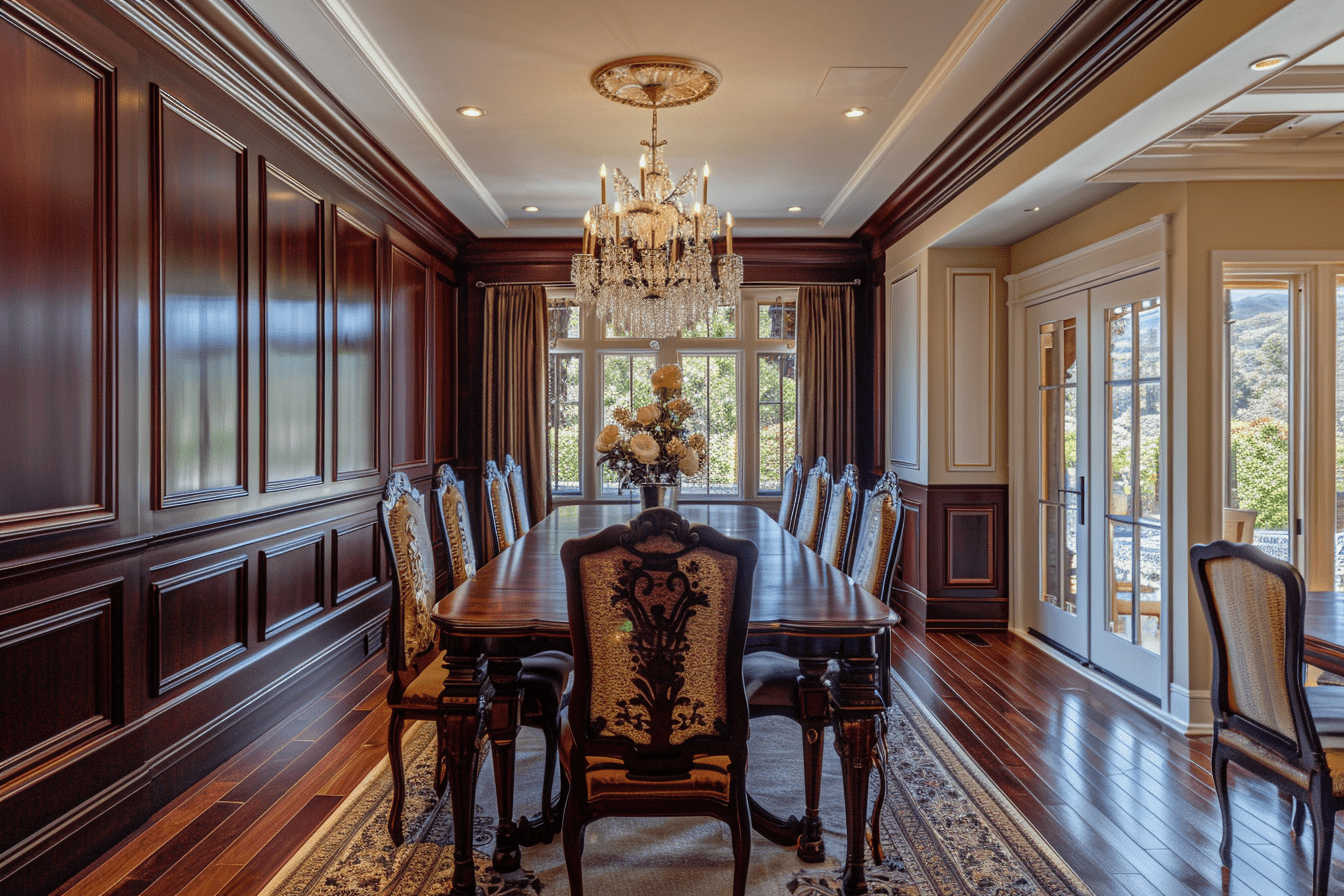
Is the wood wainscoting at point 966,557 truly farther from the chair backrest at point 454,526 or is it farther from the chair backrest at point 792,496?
the chair backrest at point 454,526

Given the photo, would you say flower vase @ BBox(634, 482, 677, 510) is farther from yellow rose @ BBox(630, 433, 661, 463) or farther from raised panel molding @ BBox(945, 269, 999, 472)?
raised panel molding @ BBox(945, 269, 999, 472)

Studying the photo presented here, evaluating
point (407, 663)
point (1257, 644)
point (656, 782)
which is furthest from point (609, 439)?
point (1257, 644)

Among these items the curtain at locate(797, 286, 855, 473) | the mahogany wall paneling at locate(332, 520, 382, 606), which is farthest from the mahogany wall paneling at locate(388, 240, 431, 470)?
the curtain at locate(797, 286, 855, 473)

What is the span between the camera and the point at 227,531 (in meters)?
3.15

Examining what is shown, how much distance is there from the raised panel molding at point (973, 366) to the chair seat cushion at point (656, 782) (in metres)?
3.83

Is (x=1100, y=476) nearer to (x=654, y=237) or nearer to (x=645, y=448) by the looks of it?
(x=645, y=448)

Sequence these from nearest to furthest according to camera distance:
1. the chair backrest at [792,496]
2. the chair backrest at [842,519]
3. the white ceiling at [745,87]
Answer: the white ceiling at [745,87], the chair backrest at [842,519], the chair backrest at [792,496]

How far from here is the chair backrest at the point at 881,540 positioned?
2596mm

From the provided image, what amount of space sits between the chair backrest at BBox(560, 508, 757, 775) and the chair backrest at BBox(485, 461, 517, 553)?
1914 millimetres

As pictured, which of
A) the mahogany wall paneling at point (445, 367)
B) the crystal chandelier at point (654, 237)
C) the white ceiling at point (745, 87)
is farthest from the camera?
the mahogany wall paneling at point (445, 367)

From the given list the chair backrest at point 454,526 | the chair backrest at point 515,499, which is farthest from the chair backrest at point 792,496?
the chair backrest at point 454,526

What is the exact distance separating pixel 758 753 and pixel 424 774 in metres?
1.28

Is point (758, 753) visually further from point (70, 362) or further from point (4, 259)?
point (4, 259)

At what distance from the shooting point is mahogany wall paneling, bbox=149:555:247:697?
2711mm
